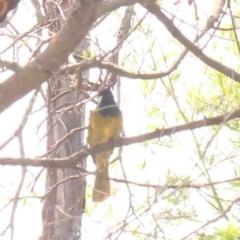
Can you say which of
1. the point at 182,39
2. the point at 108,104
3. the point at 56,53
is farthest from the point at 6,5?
the point at 108,104

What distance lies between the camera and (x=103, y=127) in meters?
2.79

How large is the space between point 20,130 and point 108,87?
0.49 metres

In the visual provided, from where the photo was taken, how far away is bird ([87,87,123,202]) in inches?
109

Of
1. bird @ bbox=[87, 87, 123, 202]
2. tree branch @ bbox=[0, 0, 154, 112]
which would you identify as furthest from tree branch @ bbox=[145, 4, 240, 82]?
bird @ bbox=[87, 87, 123, 202]

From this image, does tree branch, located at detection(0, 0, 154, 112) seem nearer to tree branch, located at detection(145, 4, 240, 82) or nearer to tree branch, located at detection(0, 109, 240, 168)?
tree branch, located at detection(145, 4, 240, 82)

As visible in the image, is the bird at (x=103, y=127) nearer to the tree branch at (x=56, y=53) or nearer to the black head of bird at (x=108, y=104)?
the black head of bird at (x=108, y=104)

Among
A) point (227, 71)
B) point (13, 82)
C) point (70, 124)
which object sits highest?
point (70, 124)

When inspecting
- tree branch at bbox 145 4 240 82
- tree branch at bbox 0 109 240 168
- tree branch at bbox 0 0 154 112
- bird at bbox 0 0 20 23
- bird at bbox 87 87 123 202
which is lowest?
tree branch at bbox 0 109 240 168

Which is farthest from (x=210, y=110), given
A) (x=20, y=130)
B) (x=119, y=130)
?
(x=20, y=130)

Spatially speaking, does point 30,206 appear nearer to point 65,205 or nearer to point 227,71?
point 65,205

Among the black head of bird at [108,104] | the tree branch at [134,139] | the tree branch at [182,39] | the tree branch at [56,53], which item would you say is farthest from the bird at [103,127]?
the tree branch at [56,53]

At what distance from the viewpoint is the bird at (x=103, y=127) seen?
278 centimetres

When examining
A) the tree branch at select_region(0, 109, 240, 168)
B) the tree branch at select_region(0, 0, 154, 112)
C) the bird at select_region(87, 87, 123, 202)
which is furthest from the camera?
the bird at select_region(87, 87, 123, 202)

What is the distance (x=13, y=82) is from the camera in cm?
186
